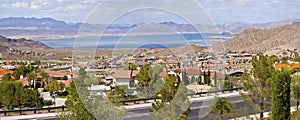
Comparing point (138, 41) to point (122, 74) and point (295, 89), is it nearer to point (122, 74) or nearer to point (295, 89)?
point (122, 74)

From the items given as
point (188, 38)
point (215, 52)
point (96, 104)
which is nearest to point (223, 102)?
point (215, 52)

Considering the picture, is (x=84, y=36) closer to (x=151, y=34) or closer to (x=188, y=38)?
(x=151, y=34)

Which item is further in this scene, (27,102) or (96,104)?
(27,102)

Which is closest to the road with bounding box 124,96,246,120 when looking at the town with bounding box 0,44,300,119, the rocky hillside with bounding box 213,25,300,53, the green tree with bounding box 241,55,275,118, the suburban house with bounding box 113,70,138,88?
the town with bounding box 0,44,300,119

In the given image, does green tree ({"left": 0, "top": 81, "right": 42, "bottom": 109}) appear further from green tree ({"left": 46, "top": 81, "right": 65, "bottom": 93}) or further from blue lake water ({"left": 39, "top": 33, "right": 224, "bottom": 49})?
blue lake water ({"left": 39, "top": 33, "right": 224, "bottom": 49})

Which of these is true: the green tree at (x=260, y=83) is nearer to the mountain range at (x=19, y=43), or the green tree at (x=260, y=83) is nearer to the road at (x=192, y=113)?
the road at (x=192, y=113)

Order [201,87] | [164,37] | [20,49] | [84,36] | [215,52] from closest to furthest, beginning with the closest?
[84,36] < [164,37] < [215,52] < [201,87] < [20,49]
